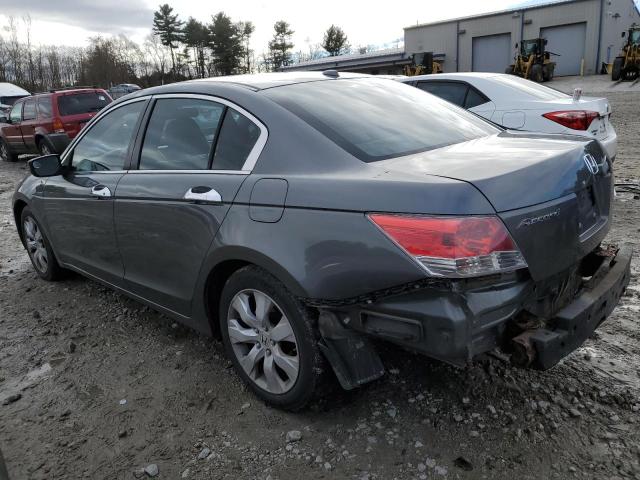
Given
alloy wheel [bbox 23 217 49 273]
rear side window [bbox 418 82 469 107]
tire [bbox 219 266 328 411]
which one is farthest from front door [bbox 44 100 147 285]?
rear side window [bbox 418 82 469 107]

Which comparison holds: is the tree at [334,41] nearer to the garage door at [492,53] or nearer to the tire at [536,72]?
the garage door at [492,53]

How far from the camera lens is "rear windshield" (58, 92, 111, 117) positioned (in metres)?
12.5

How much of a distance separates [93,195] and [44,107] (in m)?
10.7

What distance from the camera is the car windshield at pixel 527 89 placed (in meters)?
6.40

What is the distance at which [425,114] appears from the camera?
10.1 feet

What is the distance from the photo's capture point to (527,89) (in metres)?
6.57

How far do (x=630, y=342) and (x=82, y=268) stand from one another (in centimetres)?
379

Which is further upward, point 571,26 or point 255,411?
point 571,26

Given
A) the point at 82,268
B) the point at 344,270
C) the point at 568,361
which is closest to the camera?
the point at 344,270

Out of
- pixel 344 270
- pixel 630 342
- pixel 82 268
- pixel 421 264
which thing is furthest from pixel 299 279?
pixel 82 268

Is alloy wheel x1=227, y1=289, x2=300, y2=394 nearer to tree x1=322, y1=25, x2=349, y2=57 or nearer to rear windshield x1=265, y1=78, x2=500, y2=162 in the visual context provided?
rear windshield x1=265, y1=78, x2=500, y2=162

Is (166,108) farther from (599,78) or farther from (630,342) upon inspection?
(599,78)

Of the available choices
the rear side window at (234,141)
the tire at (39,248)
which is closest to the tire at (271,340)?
the rear side window at (234,141)

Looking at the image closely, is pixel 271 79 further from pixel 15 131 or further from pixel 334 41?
pixel 334 41
